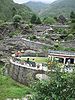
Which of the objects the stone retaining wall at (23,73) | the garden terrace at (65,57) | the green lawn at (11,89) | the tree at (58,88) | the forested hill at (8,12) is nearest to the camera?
the tree at (58,88)

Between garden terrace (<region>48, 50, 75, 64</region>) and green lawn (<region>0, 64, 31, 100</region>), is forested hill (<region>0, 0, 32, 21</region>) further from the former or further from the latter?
green lawn (<region>0, 64, 31, 100</region>)

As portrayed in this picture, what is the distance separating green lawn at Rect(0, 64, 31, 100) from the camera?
1575 inches

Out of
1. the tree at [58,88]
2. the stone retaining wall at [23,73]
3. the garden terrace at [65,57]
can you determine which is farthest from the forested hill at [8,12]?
the tree at [58,88]

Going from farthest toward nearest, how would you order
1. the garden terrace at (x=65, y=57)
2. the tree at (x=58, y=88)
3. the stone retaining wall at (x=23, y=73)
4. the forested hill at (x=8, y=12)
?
the forested hill at (x=8, y=12) < the garden terrace at (x=65, y=57) < the stone retaining wall at (x=23, y=73) < the tree at (x=58, y=88)

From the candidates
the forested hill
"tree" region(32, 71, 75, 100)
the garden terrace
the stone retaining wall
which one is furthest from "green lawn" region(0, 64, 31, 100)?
the forested hill

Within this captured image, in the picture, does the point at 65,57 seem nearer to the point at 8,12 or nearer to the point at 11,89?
the point at 11,89

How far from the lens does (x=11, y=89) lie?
140ft

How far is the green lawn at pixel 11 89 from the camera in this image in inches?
1575

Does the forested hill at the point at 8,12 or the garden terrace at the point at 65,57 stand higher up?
the garden terrace at the point at 65,57

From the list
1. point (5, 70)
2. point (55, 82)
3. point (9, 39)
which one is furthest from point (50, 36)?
point (55, 82)

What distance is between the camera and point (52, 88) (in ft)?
78.5

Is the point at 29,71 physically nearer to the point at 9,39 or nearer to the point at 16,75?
the point at 16,75

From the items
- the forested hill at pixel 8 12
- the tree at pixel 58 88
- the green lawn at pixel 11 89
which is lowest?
the forested hill at pixel 8 12

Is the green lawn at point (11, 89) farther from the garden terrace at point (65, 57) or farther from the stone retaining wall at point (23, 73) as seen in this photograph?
the garden terrace at point (65, 57)
